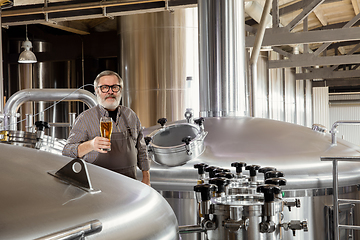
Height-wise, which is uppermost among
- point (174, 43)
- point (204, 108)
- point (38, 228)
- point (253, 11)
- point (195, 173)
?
point (253, 11)

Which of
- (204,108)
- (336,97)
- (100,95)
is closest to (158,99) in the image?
(204,108)

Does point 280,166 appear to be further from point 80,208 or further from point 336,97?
point 336,97

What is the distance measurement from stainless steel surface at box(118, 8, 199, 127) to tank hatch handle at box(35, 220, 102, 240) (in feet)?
18.4

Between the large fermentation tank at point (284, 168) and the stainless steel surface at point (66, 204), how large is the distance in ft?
5.05

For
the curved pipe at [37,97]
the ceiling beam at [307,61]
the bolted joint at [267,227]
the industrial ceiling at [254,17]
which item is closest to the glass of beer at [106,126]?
the bolted joint at [267,227]

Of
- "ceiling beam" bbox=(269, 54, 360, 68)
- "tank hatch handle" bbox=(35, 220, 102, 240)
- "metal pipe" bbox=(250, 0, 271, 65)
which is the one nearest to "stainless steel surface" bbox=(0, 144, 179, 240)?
"tank hatch handle" bbox=(35, 220, 102, 240)

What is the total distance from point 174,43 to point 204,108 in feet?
10.9

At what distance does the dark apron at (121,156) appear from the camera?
6.51 feet

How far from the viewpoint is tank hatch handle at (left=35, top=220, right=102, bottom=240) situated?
83 centimetres

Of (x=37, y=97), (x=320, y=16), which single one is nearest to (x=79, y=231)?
(x=37, y=97)

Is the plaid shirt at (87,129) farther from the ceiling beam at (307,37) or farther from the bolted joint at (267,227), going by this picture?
the ceiling beam at (307,37)

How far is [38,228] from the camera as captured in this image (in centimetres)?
82

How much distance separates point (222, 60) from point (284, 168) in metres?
1.06

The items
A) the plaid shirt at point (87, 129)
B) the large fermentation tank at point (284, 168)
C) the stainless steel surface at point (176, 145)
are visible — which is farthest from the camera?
the stainless steel surface at point (176, 145)
